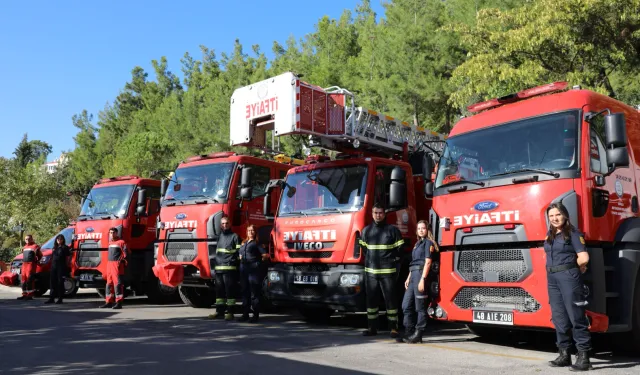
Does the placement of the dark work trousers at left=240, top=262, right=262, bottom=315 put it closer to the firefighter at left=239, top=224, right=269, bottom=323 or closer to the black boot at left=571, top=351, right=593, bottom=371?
the firefighter at left=239, top=224, right=269, bottom=323

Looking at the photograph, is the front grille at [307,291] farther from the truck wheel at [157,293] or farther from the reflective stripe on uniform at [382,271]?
the truck wheel at [157,293]

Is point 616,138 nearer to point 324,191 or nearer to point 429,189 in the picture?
point 429,189

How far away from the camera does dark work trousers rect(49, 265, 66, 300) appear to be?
1330 cm

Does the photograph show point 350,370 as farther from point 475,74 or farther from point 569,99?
point 475,74

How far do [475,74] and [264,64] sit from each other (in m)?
22.4

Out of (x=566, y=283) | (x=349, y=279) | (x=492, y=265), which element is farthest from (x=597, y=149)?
(x=349, y=279)

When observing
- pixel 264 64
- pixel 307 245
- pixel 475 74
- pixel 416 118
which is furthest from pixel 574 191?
pixel 264 64

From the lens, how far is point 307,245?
877cm

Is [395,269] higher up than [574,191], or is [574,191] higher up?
[574,191]

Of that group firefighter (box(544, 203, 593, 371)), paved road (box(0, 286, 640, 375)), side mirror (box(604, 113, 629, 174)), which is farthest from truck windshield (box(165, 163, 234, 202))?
side mirror (box(604, 113, 629, 174))

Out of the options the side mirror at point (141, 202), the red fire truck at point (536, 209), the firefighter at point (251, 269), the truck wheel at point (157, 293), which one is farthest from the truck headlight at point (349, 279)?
the side mirror at point (141, 202)

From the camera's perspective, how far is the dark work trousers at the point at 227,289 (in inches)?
381

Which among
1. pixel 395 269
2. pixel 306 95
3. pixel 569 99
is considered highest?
pixel 306 95

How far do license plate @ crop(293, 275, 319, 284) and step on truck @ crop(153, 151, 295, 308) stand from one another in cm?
205
